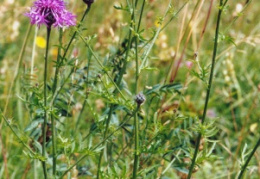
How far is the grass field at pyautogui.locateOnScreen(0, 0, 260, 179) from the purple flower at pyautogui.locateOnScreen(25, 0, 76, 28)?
2 cm

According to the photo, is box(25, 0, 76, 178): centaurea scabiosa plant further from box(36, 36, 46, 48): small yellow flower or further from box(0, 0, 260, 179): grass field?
box(36, 36, 46, 48): small yellow flower

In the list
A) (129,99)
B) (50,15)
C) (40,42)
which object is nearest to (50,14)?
(50,15)

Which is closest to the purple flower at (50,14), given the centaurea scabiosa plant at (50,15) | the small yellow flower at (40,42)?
the centaurea scabiosa plant at (50,15)

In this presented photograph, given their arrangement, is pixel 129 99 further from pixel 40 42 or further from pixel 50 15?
pixel 40 42

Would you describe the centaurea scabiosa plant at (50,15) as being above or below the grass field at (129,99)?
above

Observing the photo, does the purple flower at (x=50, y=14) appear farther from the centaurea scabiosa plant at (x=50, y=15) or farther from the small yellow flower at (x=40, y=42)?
the small yellow flower at (x=40, y=42)

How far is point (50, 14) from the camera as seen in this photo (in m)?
1.44

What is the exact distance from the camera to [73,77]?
1781mm

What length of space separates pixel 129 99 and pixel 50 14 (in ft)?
1.09

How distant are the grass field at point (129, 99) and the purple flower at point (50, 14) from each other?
0.02m

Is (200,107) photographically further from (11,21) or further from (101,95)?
(101,95)

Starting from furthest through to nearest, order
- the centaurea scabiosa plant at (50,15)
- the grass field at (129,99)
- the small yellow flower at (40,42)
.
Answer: the small yellow flower at (40,42) < the grass field at (129,99) < the centaurea scabiosa plant at (50,15)

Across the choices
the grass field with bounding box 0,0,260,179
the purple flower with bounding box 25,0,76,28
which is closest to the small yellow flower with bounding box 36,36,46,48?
the grass field with bounding box 0,0,260,179

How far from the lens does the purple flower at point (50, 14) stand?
1434mm
